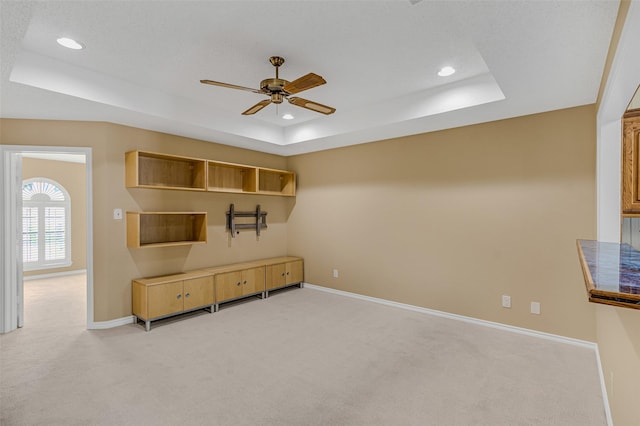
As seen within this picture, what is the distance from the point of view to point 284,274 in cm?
552

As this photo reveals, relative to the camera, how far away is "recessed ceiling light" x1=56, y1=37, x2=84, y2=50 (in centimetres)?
261

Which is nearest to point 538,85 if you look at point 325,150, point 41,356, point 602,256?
point 602,256

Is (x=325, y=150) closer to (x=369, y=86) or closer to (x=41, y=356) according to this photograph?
(x=369, y=86)

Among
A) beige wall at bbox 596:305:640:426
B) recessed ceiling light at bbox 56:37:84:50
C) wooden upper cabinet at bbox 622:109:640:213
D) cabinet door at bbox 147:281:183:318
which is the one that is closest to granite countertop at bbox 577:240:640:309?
beige wall at bbox 596:305:640:426

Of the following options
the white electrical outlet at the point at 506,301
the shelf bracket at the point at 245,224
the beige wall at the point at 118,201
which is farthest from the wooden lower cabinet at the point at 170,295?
the white electrical outlet at the point at 506,301

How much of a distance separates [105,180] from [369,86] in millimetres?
3306

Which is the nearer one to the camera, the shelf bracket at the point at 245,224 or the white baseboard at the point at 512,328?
the white baseboard at the point at 512,328

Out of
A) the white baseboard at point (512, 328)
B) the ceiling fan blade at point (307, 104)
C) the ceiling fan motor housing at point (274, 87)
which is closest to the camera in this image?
the white baseboard at point (512, 328)

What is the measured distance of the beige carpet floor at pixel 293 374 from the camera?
7.34ft

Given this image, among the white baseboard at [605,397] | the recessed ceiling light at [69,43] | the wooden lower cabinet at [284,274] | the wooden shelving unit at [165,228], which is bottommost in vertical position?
the white baseboard at [605,397]

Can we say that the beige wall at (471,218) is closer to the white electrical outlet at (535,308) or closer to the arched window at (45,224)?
the white electrical outlet at (535,308)

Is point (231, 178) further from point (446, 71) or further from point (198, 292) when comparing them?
point (446, 71)

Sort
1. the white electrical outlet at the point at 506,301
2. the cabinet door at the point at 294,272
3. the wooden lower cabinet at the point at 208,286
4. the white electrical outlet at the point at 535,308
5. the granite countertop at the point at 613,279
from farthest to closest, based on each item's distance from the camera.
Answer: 1. the cabinet door at the point at 294,272
2. the wooden lower cabinet at the point at 208,286
3. the white electrical outlet at the point at 506,301
4. the white electrical outlet at the point at 535,308
5. the granite countertop at the point at 613,279

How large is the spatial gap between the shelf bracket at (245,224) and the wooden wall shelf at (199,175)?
1.21 ft
